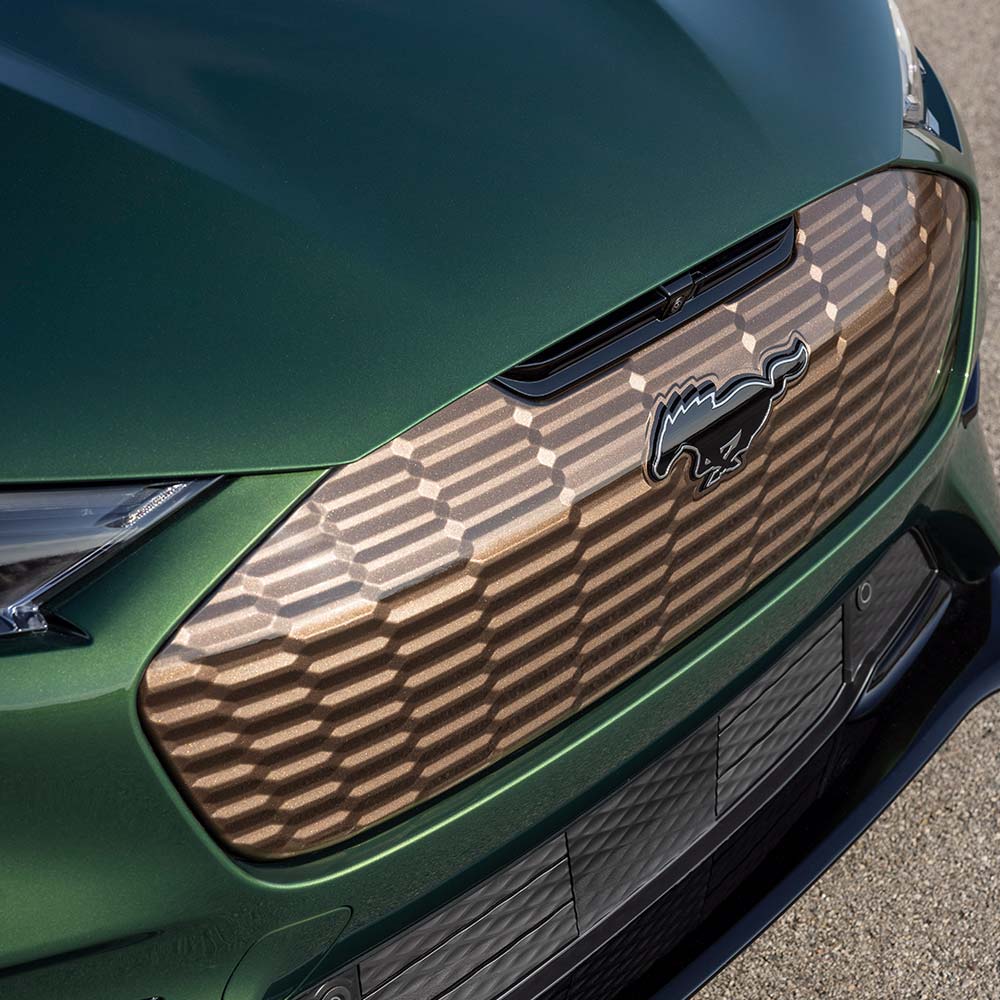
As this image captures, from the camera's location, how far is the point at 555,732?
153cm

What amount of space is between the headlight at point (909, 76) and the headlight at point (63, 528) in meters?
1.13

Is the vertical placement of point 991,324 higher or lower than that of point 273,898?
lower

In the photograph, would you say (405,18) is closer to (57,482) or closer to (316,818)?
(57,482)

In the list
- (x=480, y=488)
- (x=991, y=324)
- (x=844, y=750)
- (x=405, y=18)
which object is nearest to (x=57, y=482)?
(x=480, y=488)

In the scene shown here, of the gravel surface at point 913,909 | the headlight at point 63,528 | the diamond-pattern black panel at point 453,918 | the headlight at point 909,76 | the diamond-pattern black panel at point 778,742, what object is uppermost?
the headlight at point 63,528

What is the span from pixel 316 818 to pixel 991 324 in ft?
8.62

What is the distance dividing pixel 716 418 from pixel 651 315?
134 mm

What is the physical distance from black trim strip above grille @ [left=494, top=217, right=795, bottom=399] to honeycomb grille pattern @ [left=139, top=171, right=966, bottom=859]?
0.02 meters

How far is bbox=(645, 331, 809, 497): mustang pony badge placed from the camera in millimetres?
1509

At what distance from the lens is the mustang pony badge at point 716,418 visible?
151 centimetres

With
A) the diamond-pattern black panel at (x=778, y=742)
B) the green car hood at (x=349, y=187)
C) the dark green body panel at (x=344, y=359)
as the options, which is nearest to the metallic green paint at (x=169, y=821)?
the dark green body panel at (x=344, y=359)

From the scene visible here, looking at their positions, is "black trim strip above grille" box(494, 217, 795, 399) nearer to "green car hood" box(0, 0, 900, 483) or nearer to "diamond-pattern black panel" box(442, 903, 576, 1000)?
"green car hood" box(0, 0, 900, 483)

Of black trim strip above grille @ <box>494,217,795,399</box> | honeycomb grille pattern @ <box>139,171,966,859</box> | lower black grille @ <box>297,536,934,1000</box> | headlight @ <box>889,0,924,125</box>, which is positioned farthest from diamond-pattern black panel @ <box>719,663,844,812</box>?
headlight @ <box>889,0,924,125</box>

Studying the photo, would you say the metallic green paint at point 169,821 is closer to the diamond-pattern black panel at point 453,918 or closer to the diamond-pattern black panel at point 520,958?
the diamond-pattern black panel at point 453,918
